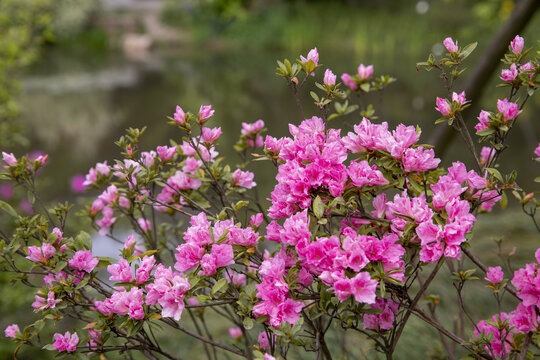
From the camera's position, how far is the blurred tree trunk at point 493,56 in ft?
9.19

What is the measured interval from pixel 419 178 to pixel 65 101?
11139mm

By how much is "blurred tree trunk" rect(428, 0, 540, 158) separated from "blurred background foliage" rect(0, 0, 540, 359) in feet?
2.17

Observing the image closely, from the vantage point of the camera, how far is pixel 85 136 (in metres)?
8.30

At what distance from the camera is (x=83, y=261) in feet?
4.03

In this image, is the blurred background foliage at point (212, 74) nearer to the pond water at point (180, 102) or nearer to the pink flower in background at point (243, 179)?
the pond water at point (180, 102)

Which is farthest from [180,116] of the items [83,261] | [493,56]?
[493,56]

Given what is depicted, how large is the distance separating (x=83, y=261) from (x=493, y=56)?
259 cm

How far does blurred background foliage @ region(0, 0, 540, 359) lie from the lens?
3986mm

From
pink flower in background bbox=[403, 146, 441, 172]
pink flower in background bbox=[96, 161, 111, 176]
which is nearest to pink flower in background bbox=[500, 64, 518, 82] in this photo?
pink flower in background bbox=[403, 146, 441, 172]

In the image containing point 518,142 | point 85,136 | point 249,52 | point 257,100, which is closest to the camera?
point 518,142

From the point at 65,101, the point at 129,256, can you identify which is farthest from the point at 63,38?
the point at 129,256

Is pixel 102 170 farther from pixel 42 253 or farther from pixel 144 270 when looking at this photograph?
pixel 144 270

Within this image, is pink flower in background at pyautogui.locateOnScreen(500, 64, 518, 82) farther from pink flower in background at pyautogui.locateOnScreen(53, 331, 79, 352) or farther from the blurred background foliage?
pink flower in background at pyautogui.locateOnScreen(53, 331, 79, 352)

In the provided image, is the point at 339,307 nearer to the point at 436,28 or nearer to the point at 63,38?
the point at 436,28
